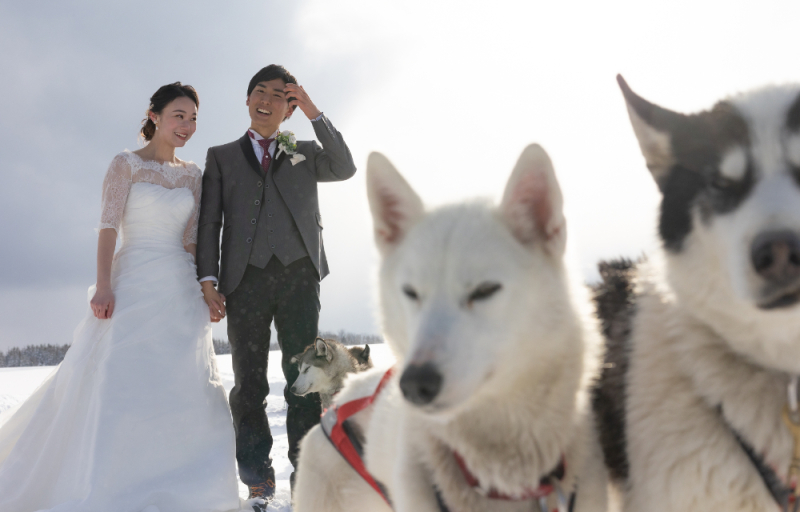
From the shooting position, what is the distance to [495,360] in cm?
147

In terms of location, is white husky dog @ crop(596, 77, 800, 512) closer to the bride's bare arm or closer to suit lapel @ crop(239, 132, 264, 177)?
suit lapel @ crop(239, 132, 264, 177)

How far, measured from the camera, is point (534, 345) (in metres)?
1.53

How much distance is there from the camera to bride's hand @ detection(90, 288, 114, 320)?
13.2 ft

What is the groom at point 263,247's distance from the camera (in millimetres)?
4141

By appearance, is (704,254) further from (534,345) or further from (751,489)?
(751,489)

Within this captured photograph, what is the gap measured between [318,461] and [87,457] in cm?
255

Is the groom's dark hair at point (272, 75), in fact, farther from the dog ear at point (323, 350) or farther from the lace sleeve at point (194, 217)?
the dog ear at point (323, 350)

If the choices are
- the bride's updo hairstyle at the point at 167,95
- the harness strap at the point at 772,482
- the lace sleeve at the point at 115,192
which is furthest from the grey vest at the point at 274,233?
the harness strap at the point at 772,482

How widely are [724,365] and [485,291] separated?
29.1 inches

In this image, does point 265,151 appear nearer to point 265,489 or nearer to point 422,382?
point 265,489

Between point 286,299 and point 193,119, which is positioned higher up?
point 193,119

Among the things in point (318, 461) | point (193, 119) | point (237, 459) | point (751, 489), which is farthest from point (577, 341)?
point (193, 119)

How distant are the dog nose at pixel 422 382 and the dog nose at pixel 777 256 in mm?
865

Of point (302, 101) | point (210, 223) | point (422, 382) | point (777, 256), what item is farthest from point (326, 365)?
point (777, 256)
